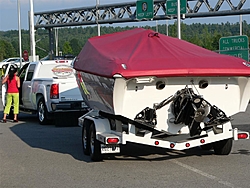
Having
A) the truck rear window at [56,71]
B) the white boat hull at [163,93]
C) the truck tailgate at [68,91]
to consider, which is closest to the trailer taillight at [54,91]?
the truck tailgate at [68,91]

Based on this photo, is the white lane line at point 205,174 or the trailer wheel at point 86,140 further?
the trailer wheel at point 86,140

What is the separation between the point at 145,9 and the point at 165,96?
32.0 meters

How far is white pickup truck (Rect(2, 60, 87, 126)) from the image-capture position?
17406 millimetres

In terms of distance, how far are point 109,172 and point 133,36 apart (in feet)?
10.2

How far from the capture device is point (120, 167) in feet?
35.0

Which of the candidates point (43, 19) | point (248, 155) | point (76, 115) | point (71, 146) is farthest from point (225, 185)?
point (43, 19)

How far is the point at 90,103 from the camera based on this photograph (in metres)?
12.5

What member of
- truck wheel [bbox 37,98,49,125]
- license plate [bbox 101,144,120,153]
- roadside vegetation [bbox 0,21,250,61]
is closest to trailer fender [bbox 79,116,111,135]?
license plate [bbox 101,144,120,153]

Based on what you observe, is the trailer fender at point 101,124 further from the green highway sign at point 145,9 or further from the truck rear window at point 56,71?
the green highway sign at point 145,9

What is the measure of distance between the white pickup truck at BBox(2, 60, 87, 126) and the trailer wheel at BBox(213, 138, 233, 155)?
6483 mm

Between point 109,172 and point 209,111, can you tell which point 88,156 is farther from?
point 209,111

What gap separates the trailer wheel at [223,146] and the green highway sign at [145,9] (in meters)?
30.2

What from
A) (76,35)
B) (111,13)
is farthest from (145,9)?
(76,35)

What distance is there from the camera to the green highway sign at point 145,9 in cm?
4141
